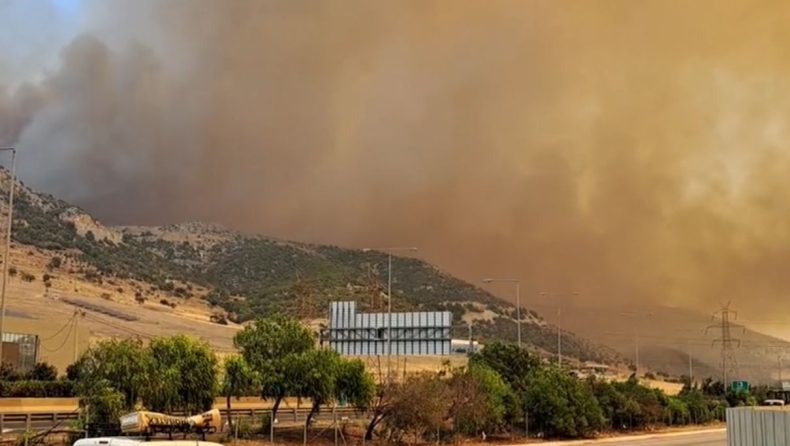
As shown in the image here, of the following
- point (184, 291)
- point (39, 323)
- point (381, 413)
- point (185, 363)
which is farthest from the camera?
point (184, 291)

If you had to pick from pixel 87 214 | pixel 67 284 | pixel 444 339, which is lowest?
pixel 444 339

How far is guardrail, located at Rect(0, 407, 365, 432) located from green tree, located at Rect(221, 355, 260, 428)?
2.70 meters

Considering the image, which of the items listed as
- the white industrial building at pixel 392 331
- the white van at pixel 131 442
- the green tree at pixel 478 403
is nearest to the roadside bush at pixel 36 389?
the white industrial building at pixel 392 331

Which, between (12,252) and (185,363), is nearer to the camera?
(185,363)

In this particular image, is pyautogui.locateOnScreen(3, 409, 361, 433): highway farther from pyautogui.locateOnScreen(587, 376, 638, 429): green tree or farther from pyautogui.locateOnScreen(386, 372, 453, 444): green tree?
pyautogui.locateOnScreen(587, 376, 638, 429): green tree

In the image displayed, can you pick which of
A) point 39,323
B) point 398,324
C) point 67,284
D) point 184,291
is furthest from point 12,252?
point 398,324

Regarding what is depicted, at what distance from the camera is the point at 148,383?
34.5 m

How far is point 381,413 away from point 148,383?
54.4 ft

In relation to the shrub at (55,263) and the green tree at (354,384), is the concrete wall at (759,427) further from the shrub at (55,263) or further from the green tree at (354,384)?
the shrub at (55,263)

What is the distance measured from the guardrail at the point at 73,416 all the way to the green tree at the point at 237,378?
106 inches

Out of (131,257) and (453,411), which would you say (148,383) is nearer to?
(453,411)

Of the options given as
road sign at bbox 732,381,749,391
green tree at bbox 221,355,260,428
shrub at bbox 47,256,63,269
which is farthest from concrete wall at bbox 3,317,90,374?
road sign at bbox 732,381,749,391

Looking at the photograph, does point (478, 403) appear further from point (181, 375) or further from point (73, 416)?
point (73, 416)

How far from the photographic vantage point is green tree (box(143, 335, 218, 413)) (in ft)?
116
